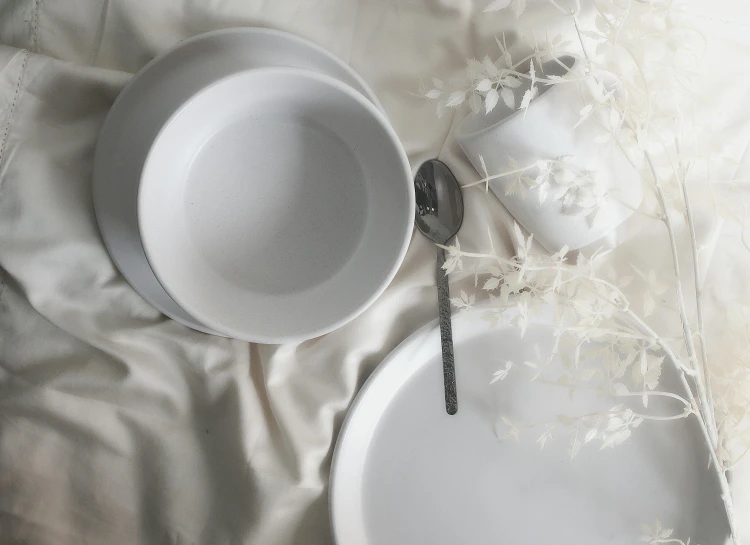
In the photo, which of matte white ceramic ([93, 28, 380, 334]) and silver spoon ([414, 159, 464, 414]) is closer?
matte white ceramic ([93, 28, 380, 334])

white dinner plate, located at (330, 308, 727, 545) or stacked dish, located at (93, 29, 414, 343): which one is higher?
stacked dish, located at (93, 29, 414, 343)

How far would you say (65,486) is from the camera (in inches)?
25.2

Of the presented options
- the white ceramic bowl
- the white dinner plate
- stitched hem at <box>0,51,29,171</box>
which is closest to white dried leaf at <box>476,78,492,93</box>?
the white ceramic bowl

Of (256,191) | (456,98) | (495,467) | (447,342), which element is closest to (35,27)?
(256,191)

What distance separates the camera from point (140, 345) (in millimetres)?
648

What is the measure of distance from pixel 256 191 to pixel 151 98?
14 cm

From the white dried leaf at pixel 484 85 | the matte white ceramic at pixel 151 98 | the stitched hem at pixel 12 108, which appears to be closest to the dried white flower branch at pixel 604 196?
the white dried leaf at pixel 484 85

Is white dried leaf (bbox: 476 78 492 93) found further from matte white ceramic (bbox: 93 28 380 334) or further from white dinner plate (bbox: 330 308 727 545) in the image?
white dinner plate (bbox: 330 308 727 545)

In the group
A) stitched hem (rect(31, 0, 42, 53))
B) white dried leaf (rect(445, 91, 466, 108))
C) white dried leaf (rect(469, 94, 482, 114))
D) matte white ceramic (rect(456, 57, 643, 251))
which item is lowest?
matte white ceramic (rect(456, 57, 643, 251))

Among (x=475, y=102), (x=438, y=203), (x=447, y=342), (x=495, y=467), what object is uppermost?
(x=475, y=102)

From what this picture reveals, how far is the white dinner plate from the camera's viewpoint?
0.66 m

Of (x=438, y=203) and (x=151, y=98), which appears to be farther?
(x=438, y=203)

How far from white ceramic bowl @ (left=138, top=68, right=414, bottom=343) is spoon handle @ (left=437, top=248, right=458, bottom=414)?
3.6 inches

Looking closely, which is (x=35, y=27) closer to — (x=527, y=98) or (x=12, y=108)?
(x=12, y=108)
